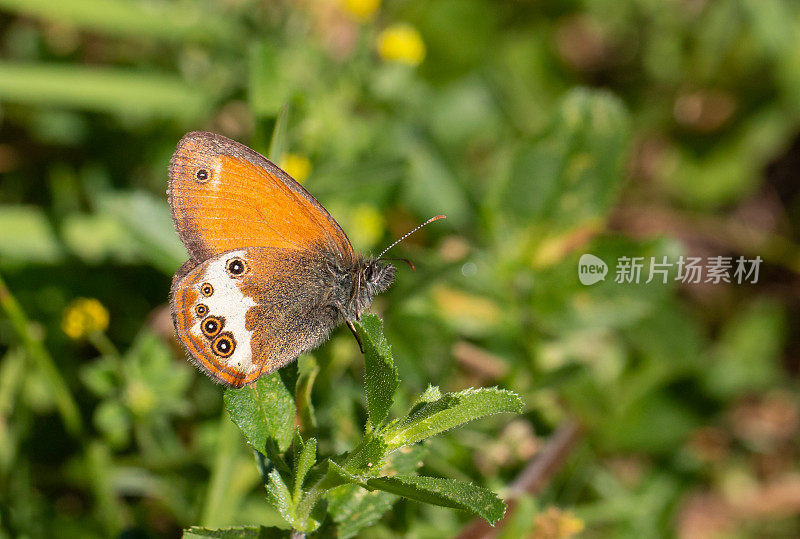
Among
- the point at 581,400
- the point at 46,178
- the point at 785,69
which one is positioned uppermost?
the point at 785,69

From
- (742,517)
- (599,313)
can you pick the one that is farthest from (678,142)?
(742,517)

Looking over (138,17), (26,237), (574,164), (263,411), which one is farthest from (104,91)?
(263,411)

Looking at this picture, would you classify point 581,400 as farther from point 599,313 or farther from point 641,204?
point 641,204

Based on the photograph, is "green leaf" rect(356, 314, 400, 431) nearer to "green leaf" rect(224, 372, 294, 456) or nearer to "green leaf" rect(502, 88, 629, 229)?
"green leaf" rect(224, 372, 294, 456)

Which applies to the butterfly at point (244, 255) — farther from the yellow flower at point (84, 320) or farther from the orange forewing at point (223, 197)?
the yellow flower at point (84, 320)

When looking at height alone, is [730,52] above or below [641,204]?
above

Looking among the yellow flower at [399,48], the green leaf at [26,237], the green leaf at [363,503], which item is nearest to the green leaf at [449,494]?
the green leaf at [363,503]

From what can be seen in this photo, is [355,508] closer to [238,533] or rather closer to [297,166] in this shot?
A: [238,533]
